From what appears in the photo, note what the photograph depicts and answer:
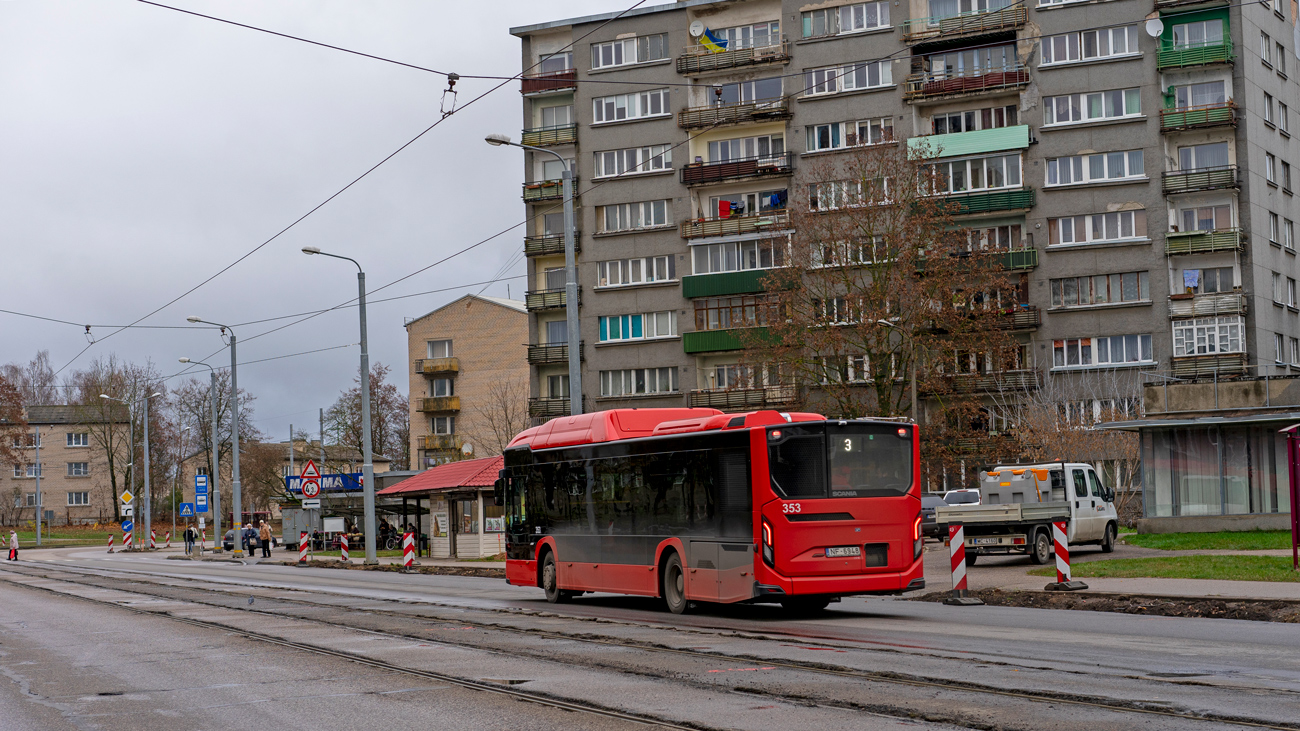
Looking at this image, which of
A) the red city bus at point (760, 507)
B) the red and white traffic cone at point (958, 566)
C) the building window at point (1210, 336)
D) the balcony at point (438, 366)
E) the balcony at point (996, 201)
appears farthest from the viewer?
the balcony at point (438, 366)

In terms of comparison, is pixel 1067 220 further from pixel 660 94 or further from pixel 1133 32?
pixel 660 94

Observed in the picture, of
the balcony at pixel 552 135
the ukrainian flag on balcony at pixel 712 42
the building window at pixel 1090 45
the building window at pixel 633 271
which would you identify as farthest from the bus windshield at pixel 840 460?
the balcony at pixel 552 135

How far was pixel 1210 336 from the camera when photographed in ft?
187

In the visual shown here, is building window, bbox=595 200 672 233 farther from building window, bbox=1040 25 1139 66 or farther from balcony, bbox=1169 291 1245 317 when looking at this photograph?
balcony, bbox=1169 291 1245 317

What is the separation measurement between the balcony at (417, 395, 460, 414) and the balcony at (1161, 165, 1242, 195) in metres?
52.7

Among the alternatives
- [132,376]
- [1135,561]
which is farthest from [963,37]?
[132,376]

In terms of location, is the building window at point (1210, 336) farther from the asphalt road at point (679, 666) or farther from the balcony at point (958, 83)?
the asphalt road at point (679, 666)

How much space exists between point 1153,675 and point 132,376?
330 feet

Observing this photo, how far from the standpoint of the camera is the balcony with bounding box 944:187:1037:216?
60.5 meters

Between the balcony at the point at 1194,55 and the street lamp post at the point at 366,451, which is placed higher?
the balcony at the point at 1194,55

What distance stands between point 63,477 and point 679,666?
119 meters

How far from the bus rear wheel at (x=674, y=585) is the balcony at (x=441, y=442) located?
75.3 metres

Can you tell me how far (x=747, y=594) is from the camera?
16.9 metres

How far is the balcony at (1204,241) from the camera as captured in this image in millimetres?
57469
